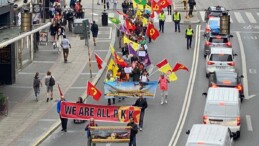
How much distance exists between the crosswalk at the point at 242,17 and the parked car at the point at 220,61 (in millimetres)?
19378

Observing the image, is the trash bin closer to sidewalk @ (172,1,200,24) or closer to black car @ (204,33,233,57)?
sidewalk @ (172,1,200,24)

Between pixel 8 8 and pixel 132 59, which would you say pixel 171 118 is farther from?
pixel 8 8

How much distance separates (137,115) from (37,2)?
26024mm

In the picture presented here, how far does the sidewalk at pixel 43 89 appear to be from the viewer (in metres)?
39.2

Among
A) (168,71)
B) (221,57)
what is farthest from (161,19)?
(168,71)

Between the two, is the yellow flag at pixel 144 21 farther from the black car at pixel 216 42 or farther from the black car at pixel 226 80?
the black car at pixel 226 80

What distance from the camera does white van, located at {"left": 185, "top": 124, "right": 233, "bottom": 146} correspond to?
3153 centimetres

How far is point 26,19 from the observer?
4466cm

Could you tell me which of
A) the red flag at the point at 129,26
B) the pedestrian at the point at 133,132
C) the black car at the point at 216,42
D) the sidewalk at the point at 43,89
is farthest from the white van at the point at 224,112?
the red flag at the point at 129,26

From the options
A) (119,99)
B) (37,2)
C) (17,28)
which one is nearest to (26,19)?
(17,28)

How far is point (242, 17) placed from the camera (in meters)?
70.1

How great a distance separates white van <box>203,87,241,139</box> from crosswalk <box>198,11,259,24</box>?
30.3 meters

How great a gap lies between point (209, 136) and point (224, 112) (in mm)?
5369

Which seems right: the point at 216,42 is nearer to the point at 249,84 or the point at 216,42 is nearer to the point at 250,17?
the point at 249,84
